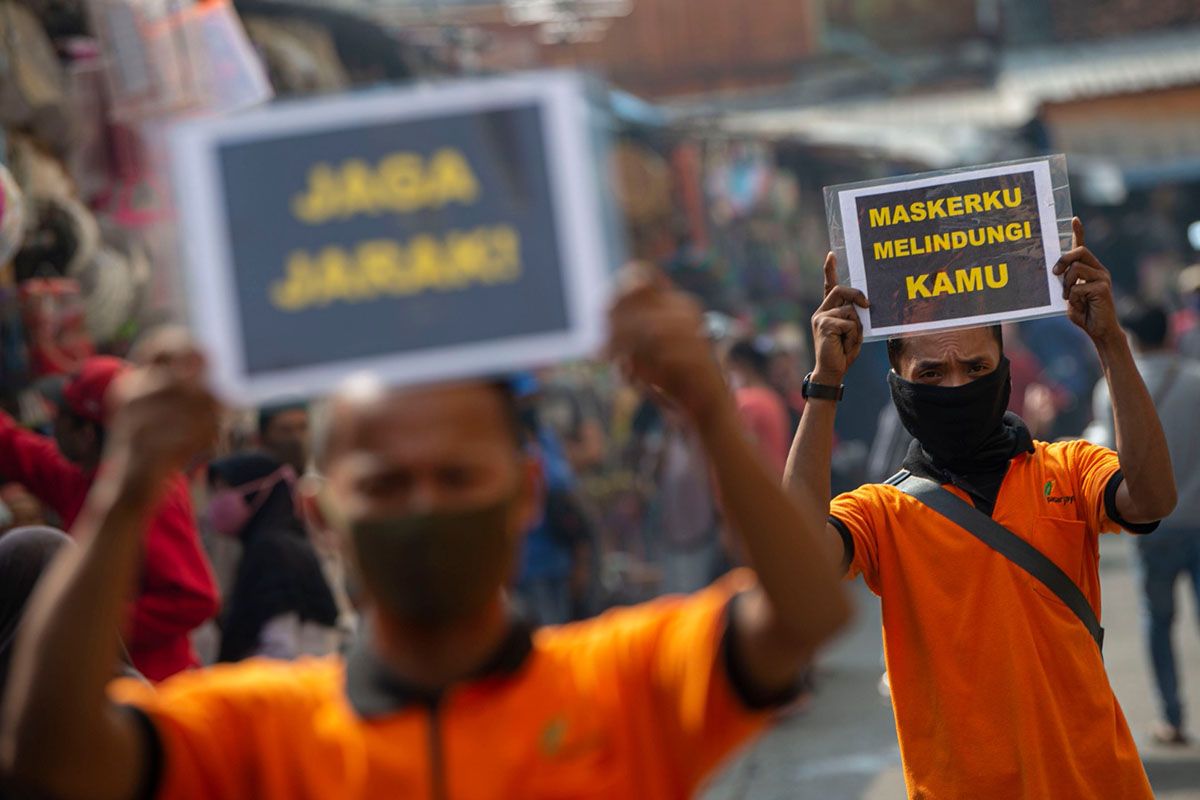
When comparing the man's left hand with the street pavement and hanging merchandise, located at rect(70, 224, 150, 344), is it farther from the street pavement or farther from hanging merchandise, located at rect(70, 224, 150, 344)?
hanging merchandise, located at rect(70, 224, 150, 344)

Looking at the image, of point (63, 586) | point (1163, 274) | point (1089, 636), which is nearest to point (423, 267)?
point (63, 586)

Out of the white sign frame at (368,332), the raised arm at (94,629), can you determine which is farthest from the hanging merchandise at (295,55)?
the raised arm at (94,629)

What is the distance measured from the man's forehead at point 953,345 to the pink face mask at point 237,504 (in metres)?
2.66

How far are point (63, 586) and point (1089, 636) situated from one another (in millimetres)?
2222

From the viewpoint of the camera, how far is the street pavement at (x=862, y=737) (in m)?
7.39

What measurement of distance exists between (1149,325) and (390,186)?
6.38m

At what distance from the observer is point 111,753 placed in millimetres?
1945

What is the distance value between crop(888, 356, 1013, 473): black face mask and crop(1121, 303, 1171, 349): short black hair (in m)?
4.36

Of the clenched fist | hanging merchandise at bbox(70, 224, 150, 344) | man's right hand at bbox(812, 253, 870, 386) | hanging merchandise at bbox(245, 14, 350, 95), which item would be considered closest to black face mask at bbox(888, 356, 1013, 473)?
man's right hand at bbox(812, 253, 870, 386)

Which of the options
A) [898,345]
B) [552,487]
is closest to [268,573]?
[898,345]

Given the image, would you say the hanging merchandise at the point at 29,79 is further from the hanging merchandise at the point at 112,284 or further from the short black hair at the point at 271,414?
the short black hair at the point at 271,414

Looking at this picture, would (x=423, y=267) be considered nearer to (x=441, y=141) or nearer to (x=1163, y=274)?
(x=441, y=141)

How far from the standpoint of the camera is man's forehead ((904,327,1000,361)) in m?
3.75

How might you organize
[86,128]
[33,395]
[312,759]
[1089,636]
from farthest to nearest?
[86,128], [33,395], [1089,636], [312,759]
